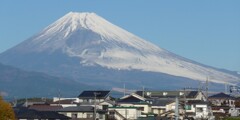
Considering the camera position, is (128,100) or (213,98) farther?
(213,98)

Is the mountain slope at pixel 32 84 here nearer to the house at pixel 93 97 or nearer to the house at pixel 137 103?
the house at pixel 93 97

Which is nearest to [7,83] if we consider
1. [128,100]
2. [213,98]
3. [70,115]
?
[213,98]

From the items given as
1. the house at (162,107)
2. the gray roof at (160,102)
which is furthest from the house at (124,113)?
the gray roof at (160,102)

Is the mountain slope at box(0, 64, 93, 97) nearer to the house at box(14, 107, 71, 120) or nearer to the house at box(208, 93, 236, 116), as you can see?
the house at box(208, 93, 236, 116)

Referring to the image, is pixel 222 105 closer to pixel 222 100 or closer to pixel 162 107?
pixel 162 107

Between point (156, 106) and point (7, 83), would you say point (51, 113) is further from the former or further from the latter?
point (7, 83)

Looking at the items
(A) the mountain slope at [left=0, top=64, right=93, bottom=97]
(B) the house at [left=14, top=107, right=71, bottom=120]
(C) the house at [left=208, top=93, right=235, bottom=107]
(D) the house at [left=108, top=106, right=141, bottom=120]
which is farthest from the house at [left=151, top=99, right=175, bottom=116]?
(A) the mountain slope at [left=0, top=64, right=93, bottom=97]
